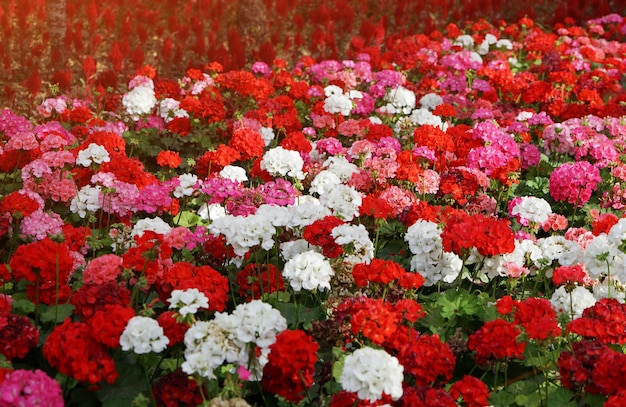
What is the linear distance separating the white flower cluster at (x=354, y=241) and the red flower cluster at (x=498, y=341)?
856mm

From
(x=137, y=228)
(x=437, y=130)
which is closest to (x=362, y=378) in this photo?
(x=137, y=228)

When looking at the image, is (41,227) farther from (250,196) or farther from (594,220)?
(594,220)

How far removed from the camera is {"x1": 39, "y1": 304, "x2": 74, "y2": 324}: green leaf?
3.43 meters

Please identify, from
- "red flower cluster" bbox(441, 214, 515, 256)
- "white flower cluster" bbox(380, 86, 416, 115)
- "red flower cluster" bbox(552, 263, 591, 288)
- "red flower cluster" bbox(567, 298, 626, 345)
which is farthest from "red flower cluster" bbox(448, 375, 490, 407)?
"white flower cluster" bbox(380, 86, 416, 115)

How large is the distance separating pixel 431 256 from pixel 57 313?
6.61 feet

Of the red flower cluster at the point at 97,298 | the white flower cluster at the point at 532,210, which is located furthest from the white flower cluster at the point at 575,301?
the red flower cluster at the point at 97,298

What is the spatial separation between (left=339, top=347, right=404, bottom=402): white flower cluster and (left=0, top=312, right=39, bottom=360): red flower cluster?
1.34m

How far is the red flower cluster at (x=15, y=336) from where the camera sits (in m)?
3.08

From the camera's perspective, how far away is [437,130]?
5.58 meters

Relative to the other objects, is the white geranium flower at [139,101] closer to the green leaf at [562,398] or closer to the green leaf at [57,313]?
the green leaf at [57,313]

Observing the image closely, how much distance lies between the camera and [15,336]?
3.10 m

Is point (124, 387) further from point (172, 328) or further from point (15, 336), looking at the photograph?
point (15, 336)

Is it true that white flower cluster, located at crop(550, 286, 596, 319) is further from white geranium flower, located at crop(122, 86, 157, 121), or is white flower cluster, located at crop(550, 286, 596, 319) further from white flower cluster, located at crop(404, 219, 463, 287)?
white geranium flower, located at crop(122, 86, 157, 121)

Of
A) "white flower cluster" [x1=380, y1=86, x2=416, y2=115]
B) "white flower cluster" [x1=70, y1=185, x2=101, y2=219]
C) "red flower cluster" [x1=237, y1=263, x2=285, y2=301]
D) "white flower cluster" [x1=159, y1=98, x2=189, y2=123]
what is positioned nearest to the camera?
"red flower cluster" [x1=237, y1=263, x2=285, y2=301]
